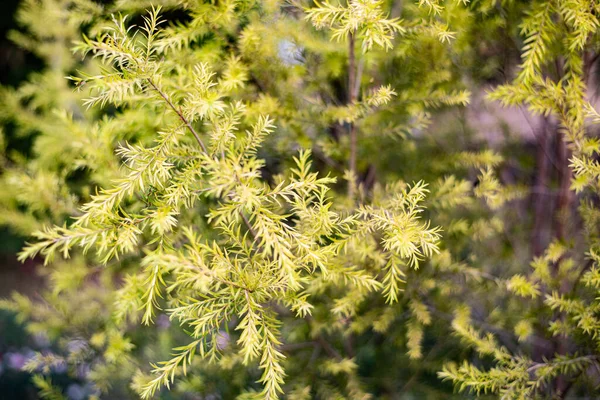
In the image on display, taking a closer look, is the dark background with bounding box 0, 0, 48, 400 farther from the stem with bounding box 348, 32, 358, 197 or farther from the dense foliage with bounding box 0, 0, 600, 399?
the stem with bounding box 348, 32, 358, 197

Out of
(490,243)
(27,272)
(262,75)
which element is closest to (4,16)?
(27,272)

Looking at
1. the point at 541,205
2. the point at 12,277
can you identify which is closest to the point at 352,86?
the point at 541,205

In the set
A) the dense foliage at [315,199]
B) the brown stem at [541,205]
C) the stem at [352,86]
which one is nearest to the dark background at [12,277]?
the dense foliage at [315,199]

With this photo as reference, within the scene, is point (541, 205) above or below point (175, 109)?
below

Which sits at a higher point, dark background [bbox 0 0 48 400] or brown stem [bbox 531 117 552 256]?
brown stem [bbox 531 117 552 256]

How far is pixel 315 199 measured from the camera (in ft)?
5.40

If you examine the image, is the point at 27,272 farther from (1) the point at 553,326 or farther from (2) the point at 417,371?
(1) the point at 553,326

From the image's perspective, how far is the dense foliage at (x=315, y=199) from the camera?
2.79ft

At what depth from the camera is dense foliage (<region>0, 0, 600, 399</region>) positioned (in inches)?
33.5

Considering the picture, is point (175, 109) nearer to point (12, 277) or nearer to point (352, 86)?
point (352, 86)

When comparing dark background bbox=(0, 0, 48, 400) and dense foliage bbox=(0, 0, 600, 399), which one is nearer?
dense foliage bbox=(0, 0, 600, 399)

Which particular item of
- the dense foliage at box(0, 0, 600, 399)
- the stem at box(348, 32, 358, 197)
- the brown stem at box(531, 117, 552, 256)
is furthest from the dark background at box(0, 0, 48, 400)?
the brown stem at box(531, 117, 552, 256)

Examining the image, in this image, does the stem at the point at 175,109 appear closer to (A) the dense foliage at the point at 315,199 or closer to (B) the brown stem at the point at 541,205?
(A) the dense foliage at the point at 315,199

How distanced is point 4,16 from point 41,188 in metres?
3.45
